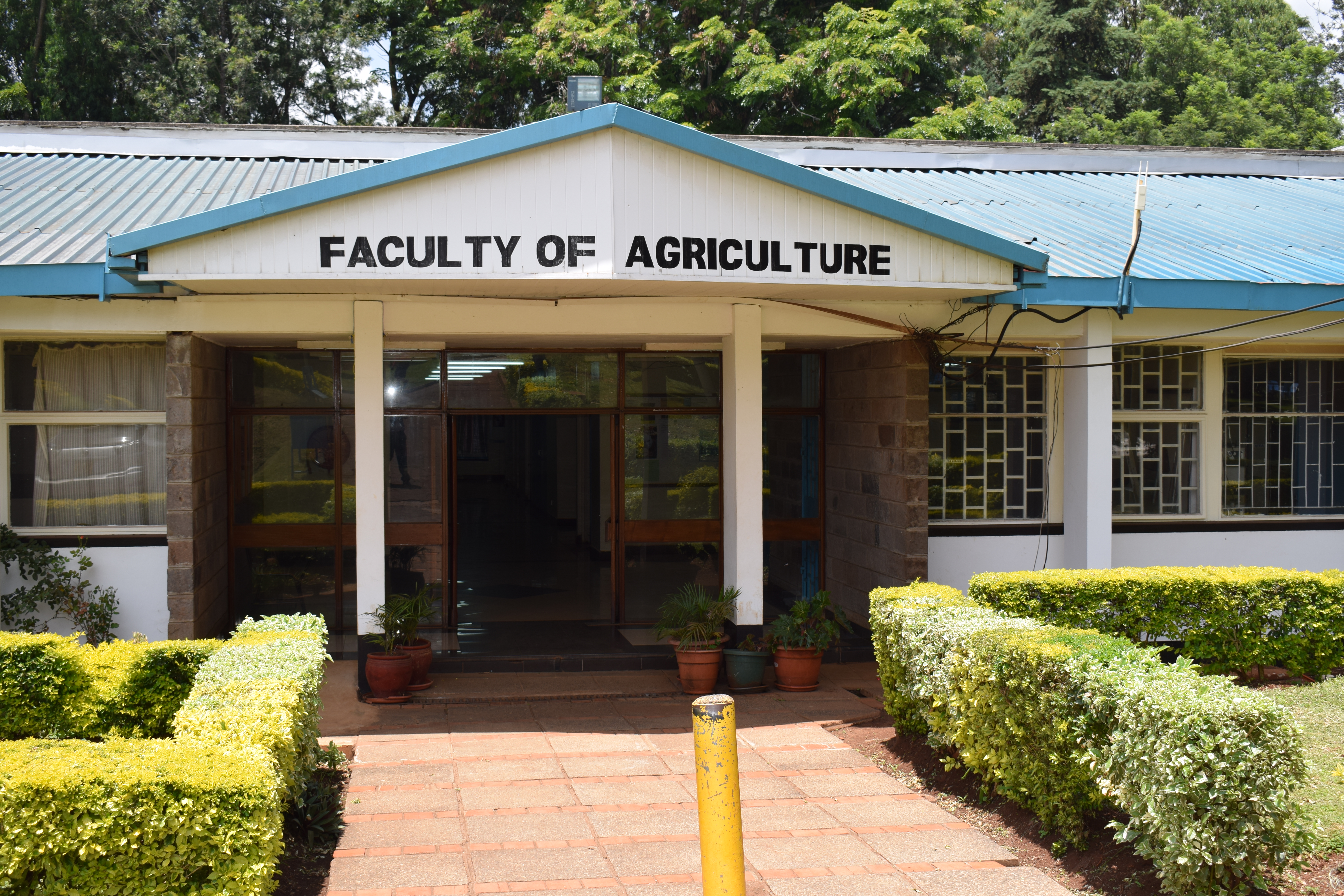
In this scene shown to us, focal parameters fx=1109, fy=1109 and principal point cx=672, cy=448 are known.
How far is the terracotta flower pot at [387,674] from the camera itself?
335 inches

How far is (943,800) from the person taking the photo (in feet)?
20.6

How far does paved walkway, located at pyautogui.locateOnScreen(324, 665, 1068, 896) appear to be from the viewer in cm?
515

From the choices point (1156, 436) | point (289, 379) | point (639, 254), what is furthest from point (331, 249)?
point (1156, 436)

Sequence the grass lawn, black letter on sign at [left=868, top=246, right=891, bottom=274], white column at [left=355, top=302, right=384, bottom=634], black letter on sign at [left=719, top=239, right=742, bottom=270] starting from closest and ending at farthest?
1. the grass lawn
2. black letter on sign at [left=719, top=239, right=742, bottom=270]
3. black letter on sign at [left=868, top=246, right=891, bottom=274]
4. white column at [left=355, top=302, right=384, bottom=634]

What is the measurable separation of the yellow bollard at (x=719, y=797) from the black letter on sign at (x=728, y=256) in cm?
409

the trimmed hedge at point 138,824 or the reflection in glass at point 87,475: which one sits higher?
the reflection in glass at point 87,475

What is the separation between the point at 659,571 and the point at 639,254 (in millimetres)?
4528

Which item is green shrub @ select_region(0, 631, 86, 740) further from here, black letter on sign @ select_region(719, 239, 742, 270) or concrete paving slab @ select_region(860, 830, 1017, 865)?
black letter on sign @ select_region(719, 239, 742, 270)

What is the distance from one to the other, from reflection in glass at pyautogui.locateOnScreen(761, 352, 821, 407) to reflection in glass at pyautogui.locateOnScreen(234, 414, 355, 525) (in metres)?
4.42

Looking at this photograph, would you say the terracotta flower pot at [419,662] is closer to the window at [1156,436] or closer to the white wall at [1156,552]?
the white wall at [1156,552]

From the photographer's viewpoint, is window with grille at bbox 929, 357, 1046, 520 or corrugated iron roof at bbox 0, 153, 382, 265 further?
window with grille at bbox 929, 357, 1046, 520

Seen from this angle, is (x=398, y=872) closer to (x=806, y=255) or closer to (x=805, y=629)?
(x=805, y=629)

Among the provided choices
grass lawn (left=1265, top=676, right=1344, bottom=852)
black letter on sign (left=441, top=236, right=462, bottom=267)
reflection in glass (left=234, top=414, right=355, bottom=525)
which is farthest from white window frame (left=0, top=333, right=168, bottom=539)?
grass lawn (left=1265, top=676, right=1344, bottom=852)

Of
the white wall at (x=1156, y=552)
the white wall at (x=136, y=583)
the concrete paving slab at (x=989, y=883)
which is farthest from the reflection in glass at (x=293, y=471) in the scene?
the concrete paving slab at (x=989, y=883)
